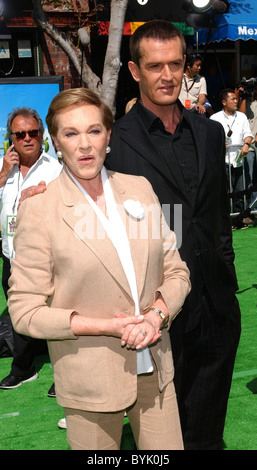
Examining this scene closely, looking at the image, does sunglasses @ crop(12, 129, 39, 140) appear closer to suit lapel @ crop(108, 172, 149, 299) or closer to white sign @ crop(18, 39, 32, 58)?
suit lapel @ crop(108, 172, 149, 299)

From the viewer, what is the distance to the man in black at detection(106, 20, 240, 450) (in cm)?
313

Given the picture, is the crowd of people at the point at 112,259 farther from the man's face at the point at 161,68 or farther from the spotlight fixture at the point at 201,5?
the spotlight fixture at the point at 201,5

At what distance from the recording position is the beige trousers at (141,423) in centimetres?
259

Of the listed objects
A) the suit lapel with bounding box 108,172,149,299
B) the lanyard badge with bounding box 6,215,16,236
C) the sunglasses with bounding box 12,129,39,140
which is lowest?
the lanyard badge with bounding box 6,215,16,236

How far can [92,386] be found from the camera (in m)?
2.53

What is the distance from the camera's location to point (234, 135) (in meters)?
11.8

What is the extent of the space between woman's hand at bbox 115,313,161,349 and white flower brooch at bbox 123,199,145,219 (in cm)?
39

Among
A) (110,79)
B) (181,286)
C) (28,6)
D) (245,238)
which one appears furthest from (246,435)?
(28,6)

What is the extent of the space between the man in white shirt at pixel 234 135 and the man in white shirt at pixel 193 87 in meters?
0.47

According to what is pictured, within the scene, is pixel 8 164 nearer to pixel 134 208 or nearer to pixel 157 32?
pixel 157 32

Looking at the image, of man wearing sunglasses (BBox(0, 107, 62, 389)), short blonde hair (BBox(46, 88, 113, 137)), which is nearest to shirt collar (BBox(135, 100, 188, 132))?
short blonde hair (BBox(46, 88, 113, 137))

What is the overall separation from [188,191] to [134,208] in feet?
2.19

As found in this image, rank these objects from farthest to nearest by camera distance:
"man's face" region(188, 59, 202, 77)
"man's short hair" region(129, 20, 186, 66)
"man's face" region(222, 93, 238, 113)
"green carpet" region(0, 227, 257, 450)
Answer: "man's face" region(188, 59, 202, 77)
"man's face" region(222, 93, 238, 113)
"green carpet" region(0, 227, 257, 450)
"man's short hair" region(129, 20, 186, 66)

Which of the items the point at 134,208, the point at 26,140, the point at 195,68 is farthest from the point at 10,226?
the point at 195,68
